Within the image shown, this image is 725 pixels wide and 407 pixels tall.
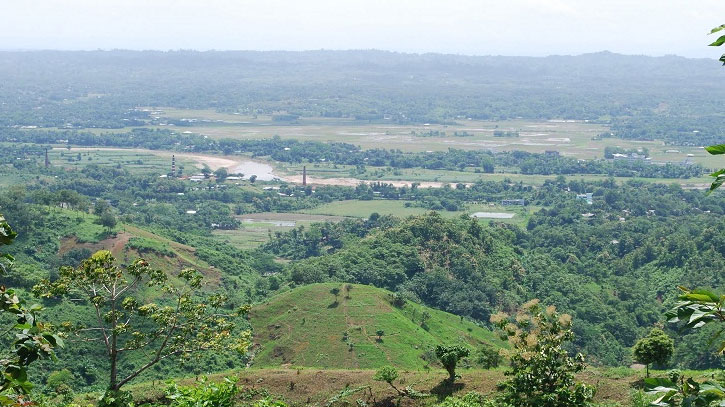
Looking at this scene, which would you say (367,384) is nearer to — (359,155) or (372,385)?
(372,385)

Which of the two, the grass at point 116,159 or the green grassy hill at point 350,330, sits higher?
the green grassy hill at point 350,330

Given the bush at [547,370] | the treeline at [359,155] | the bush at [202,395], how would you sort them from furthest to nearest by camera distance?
the treeline at [359,155] → the bush at [547,370] → the bush at [202,395]

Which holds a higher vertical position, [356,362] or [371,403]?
[371,403]

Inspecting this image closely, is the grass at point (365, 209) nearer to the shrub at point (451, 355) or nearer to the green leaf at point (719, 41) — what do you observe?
the shrub at point (451, 355)

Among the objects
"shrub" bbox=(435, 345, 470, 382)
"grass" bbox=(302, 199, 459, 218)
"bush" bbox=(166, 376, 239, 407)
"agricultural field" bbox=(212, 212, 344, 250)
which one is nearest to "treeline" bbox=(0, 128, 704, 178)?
"grass" bbox=(302, 199, 459, 218)

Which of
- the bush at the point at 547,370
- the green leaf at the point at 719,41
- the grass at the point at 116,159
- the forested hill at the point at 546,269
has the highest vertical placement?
the green leaf at the point at 719,41

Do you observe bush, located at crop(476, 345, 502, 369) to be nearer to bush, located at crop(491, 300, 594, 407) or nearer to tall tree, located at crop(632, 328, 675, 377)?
tall tree, located at crop(632, 328, 675, 377)

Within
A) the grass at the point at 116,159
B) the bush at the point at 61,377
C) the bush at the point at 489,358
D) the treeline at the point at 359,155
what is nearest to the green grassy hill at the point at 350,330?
the bush at the point at 489,358

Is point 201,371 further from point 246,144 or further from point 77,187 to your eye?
point 246,144

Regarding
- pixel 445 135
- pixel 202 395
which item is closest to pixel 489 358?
pixel 202 395

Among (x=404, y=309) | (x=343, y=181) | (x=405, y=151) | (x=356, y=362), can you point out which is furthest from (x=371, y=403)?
(x=405, y=151)
